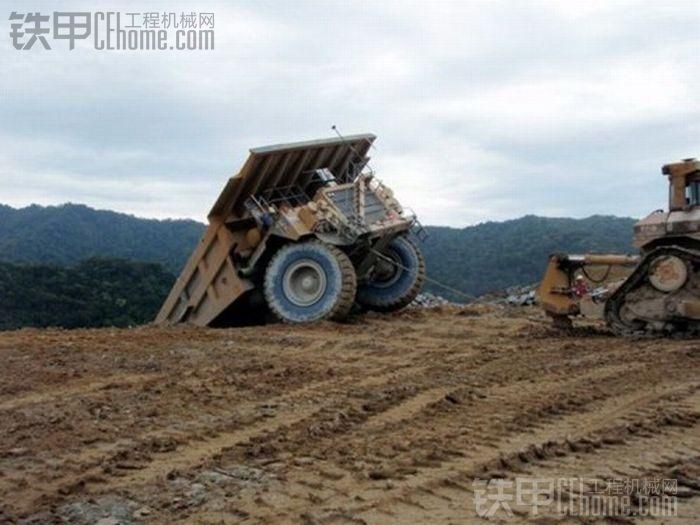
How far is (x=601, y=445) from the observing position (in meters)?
4.97

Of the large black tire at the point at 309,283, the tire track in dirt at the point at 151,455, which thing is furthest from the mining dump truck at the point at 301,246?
the tire track in dirt at the point at 151,455

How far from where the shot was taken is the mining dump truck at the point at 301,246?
41.2ft

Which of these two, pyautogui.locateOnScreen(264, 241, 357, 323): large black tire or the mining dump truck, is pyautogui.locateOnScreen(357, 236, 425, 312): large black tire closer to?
the mining dump truck

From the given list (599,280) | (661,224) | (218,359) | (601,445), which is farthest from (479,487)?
(599,280)

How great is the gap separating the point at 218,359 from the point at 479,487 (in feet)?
16.5

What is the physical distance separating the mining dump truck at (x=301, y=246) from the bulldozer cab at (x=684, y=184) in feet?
14.6

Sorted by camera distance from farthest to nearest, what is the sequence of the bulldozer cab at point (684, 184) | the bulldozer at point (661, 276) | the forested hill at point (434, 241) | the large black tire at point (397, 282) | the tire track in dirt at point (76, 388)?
the forested hill at point (434, 241) → the large black tire at point (397, 282) → the bulldozer cab at point (684, 184) → the bulldozer at point (661, 276) → the tire track in dirt at point (76, 388)

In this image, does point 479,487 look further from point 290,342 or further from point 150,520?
point 290,342

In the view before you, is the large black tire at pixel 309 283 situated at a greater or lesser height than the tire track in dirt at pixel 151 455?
greater

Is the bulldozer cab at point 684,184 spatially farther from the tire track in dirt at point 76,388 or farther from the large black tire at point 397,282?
the tire track in dirt at point 76,388

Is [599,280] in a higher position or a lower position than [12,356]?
higher

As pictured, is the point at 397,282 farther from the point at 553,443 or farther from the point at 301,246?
the point at 553,443

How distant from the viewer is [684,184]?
31.4 ft

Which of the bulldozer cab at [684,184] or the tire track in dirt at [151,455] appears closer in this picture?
the tire track in dirt at [151,455]
